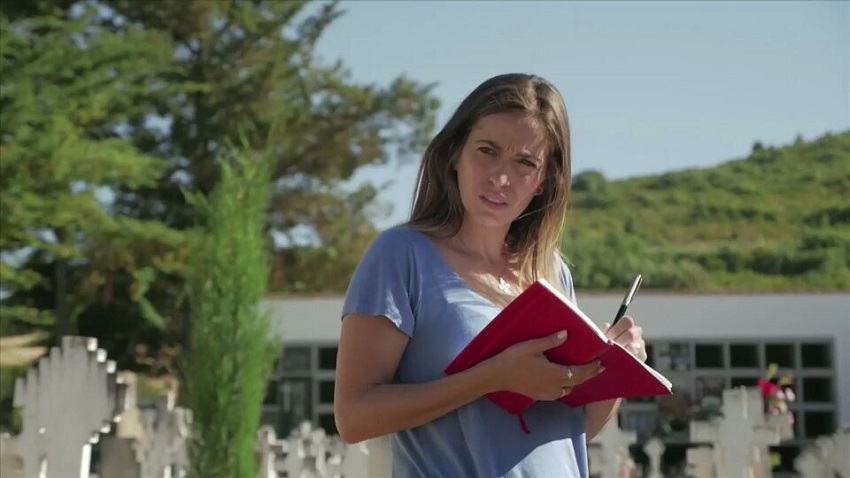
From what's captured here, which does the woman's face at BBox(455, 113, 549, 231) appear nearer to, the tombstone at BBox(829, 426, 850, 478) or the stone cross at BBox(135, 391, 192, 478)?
the tombstone at BBox(829, 426, 850, 478)

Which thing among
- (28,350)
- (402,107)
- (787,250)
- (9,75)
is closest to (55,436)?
(9,75)

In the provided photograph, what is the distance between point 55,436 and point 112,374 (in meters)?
0.39

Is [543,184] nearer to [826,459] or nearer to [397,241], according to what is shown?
[397,241]

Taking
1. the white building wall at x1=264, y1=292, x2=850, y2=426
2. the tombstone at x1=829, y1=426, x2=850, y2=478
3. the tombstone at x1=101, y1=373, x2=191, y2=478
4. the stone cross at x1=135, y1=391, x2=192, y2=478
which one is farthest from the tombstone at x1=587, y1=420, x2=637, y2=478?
the white building wall at x1=264, y1=292, x2=850, y2=426

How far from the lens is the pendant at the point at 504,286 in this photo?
157 centimetres

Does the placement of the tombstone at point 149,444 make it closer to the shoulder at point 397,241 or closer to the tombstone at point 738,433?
the tombstone at point 738,433

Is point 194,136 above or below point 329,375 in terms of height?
above

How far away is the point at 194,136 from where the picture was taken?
63.7ft

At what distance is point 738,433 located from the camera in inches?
236

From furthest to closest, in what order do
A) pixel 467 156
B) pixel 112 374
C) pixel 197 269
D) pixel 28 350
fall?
pixel 28 350, pixel 197 269, pixel 112 374, pixel 467 156

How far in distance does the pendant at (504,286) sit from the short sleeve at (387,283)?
13 cm

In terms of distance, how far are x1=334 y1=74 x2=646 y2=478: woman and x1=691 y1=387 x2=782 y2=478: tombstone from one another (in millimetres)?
4597

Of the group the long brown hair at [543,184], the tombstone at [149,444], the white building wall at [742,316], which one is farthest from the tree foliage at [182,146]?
the long brown hair at [543,184]

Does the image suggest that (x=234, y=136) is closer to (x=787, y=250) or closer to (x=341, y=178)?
(x=341, y=178)
